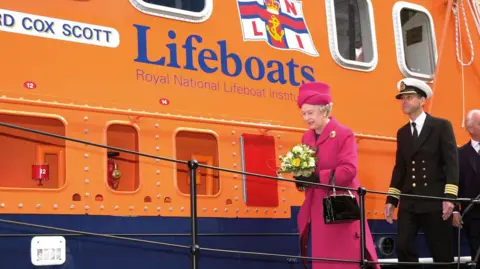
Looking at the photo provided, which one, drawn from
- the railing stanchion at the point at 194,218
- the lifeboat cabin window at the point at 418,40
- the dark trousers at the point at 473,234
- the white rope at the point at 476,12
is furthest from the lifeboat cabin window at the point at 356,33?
the railing stanchion at the point at 194,218

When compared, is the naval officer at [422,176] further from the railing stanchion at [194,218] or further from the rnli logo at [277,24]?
the railing stanchion at [194,218]

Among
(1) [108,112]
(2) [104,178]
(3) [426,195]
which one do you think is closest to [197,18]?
(1) [108,112]

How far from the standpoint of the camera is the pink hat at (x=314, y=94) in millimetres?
4547

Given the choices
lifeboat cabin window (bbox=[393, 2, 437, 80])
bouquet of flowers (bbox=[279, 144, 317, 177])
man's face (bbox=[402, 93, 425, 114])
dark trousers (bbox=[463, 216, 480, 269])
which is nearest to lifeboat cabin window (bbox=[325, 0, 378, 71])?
lifeboat cabin window (bbox=[393, 2, 437, 80])

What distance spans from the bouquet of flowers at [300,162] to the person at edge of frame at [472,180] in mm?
2064

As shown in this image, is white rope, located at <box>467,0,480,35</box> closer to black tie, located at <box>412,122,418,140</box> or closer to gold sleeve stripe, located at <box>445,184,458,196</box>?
black tie, located at <box>412,122,418,140</box>

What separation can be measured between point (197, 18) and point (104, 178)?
4.56 feet

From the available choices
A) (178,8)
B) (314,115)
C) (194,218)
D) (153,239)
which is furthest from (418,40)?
(194,218)

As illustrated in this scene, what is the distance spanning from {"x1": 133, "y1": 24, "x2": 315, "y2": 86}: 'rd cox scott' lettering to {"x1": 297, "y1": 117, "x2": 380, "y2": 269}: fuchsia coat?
3.15 ft

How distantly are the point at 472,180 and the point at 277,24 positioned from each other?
218 cm

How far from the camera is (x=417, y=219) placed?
5.40 metres

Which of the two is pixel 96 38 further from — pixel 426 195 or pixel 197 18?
pixel 426 195

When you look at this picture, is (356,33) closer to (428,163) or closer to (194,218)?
(428,163)

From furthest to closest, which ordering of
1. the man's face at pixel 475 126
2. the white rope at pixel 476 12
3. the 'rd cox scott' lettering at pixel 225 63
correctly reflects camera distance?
the white rope at pixel 476 12
the man's face at pixel 475 126
the 'rd cox scott' lettering at pixel 225 63
